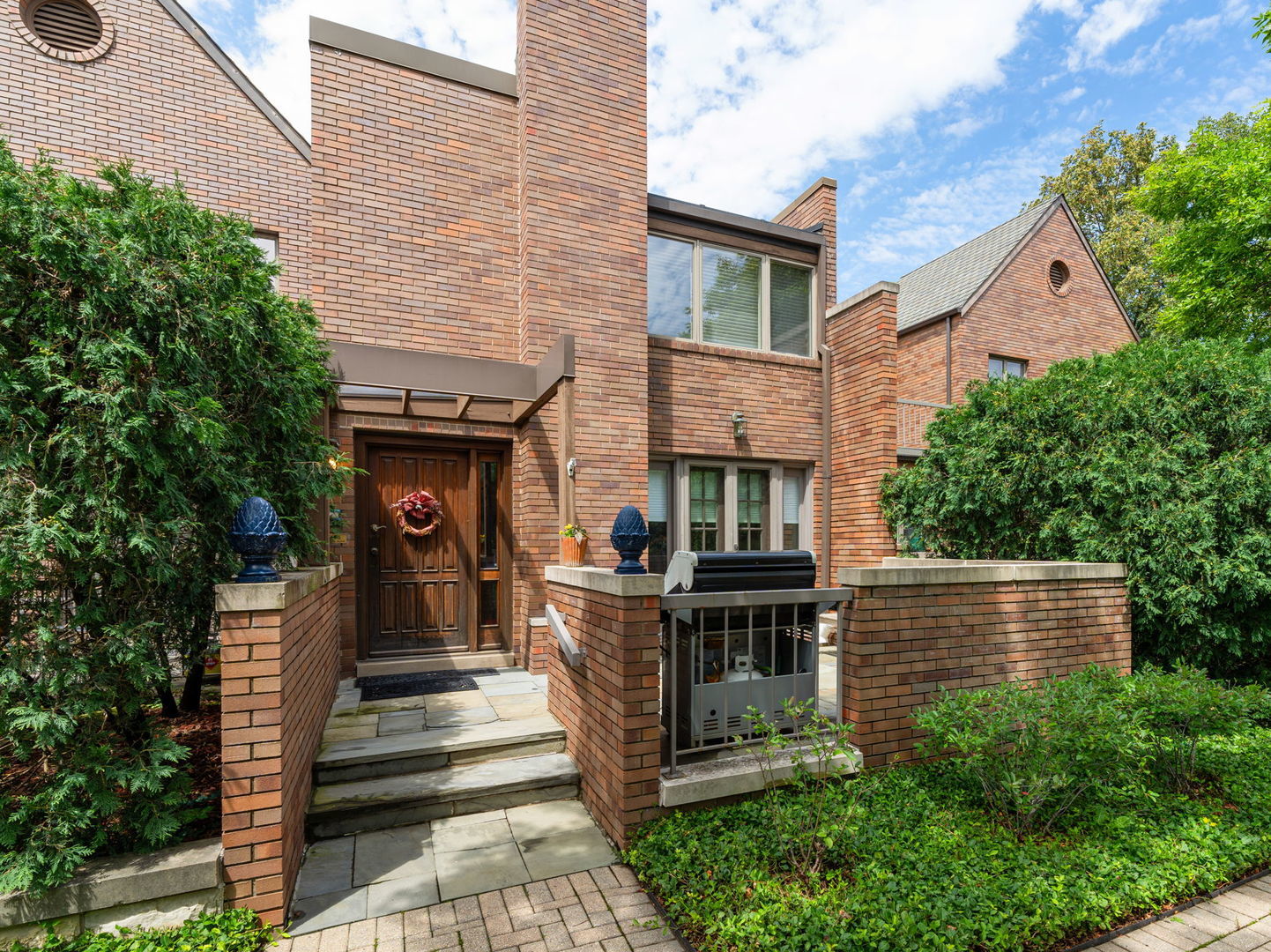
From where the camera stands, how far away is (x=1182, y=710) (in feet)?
11.5

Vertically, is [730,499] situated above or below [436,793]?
above

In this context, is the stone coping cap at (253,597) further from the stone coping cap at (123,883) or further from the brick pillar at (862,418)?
the brick pillar at (862,418)

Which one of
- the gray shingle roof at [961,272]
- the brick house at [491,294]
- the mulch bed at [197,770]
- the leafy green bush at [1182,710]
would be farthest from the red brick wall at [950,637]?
the gray shingle roof at [961,272]

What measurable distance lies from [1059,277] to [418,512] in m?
14.5

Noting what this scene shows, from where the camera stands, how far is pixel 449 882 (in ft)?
9.17

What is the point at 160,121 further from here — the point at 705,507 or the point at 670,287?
the point at 705,507

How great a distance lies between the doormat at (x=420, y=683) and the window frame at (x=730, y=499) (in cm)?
278

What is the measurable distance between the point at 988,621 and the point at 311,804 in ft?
14.1

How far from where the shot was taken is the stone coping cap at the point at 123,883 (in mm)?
2225

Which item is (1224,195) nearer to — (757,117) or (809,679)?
(757,117)

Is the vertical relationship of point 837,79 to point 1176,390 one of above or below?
above

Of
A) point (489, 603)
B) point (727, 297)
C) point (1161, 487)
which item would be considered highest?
point (727, 297)

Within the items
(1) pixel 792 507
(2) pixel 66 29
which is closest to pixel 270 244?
(2) pixel 66 29

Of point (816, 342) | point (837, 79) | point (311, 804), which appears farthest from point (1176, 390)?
point (311, 804)
